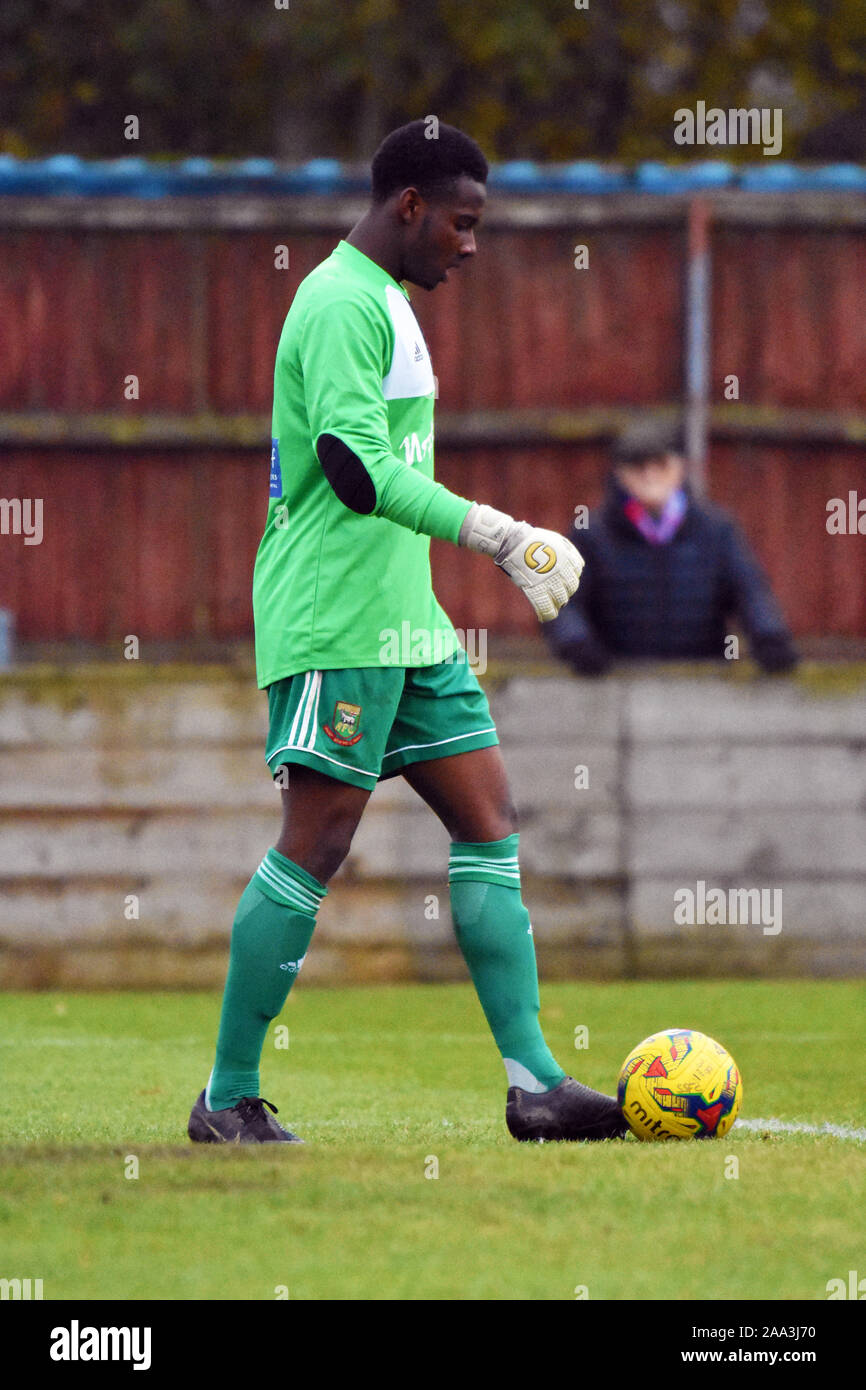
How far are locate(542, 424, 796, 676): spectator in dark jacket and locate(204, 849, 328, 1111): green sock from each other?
16.7 ft

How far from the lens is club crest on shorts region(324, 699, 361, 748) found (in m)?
5.24

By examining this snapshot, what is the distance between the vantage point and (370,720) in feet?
17.3

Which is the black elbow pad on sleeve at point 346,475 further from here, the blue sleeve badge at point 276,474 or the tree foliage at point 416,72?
the tree foliage at point 416,72

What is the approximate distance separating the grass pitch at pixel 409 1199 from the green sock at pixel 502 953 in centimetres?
20

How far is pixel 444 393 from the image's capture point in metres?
14.5

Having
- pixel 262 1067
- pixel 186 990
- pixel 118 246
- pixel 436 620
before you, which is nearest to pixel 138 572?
pixel 118 246

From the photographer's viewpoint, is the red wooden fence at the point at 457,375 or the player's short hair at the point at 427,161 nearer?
the player's short hair at the point at 427,161

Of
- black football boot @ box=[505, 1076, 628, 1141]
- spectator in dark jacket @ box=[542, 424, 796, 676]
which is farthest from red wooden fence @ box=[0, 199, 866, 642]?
black football boot @ box=[505, 1076, 628, 1141]

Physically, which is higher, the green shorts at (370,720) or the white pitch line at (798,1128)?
the green shorts at (370,720)

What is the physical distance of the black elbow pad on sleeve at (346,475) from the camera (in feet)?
16.8

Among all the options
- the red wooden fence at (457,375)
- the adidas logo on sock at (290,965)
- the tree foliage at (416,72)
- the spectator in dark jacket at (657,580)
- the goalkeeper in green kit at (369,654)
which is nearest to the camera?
the goalkeeper in green kit at (369,654)

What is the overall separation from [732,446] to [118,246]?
3992 millimetres

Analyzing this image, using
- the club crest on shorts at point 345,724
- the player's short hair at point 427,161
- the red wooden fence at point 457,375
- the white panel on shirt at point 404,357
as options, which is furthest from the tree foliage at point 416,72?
the club crest on shorts at point 345,724

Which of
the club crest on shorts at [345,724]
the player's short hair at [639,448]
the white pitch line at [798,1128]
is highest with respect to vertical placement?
the player's short hair at [639,448]
